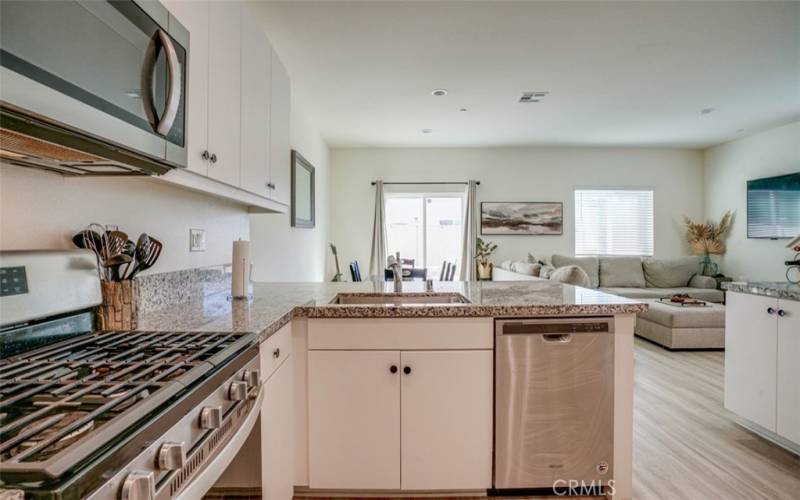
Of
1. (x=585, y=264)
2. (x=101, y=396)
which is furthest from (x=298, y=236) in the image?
(x=585, y=264)

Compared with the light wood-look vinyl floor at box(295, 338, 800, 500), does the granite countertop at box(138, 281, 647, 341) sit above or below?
above

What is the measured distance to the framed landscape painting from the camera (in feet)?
19.7

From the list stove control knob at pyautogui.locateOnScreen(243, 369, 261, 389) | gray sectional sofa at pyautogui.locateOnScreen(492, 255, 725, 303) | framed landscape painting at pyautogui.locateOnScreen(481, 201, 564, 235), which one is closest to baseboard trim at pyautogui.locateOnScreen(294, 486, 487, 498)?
stove control knob at pyautogui.locateOnScreen(243, 369, 261, 389)

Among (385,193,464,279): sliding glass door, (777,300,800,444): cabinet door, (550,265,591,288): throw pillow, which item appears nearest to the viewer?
(777,300,800,444): cabinet door

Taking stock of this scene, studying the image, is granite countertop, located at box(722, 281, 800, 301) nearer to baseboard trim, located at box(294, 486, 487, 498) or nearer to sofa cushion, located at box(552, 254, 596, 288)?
baseboard trim, located at box(294, 486, 487, 498)

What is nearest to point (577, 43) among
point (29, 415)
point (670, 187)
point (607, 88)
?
point (607, 88)

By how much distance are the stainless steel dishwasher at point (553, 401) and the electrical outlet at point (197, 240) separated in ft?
4.70

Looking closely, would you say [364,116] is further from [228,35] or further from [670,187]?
[670,187]

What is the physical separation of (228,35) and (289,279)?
8.32 feet

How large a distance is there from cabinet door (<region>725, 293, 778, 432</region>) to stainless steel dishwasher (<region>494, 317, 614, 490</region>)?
1.21 m

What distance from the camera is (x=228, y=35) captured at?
4.97 ft

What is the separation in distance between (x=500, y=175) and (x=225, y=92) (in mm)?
5121

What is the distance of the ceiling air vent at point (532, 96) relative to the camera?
3.71 m

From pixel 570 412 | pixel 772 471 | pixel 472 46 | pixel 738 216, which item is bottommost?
pixel 772 471
